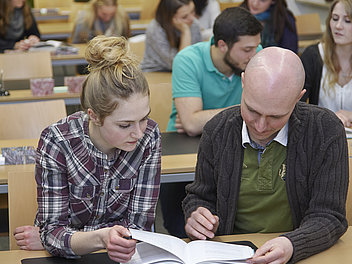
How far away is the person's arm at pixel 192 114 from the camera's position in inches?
112

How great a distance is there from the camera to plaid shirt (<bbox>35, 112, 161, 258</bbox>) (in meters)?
1.74

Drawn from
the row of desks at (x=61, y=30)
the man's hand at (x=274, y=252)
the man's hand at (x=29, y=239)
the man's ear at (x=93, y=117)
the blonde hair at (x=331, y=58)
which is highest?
the man's ear at (x=93, y=117)

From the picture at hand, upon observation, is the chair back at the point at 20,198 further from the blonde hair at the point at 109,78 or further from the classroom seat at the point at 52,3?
the classroom seat at the point at 52,3

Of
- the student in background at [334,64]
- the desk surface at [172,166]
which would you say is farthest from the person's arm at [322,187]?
the student in background at [334,64]

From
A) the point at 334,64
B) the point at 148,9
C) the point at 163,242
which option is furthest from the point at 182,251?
the point at 148,9

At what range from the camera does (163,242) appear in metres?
1.54

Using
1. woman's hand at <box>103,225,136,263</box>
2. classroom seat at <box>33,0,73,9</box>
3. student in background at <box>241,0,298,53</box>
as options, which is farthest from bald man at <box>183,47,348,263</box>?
classroom seat at <box>33,0,73,9</box>

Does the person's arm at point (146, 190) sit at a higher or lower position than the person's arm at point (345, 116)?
higher

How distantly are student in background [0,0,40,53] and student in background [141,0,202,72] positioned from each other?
1.40m

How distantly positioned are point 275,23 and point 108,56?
9.34 ft

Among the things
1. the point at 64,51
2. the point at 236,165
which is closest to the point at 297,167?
the point at 236,165

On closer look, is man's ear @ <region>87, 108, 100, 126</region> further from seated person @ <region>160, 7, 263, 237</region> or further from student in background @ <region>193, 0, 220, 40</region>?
student in background @ <region>193, 0, 220, 40</region>

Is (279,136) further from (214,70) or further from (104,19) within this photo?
(104,19)

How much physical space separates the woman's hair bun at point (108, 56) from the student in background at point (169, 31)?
2.51 meters
